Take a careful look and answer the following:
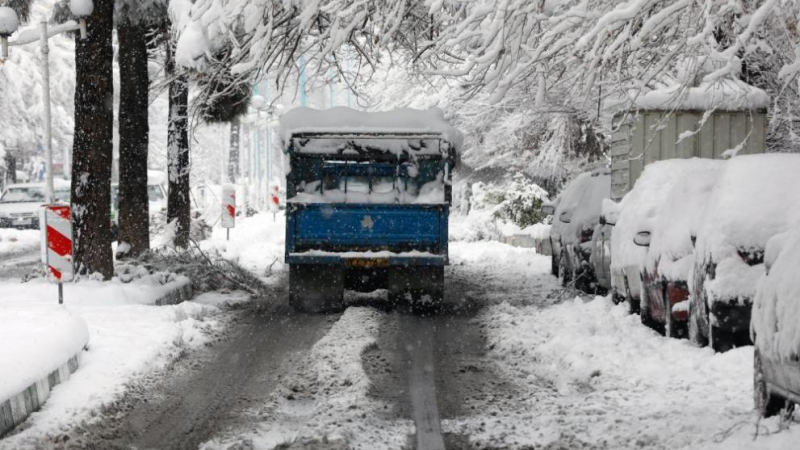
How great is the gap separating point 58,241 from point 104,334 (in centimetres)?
187

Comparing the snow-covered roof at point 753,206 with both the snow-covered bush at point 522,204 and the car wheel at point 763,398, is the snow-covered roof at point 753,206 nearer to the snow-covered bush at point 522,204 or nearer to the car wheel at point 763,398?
the car wheel at point 763,398

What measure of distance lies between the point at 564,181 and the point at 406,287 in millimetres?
18407

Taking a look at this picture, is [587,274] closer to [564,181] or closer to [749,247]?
[749,247]

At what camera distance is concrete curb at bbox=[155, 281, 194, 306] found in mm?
13677

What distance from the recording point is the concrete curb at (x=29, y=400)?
21.1 ft

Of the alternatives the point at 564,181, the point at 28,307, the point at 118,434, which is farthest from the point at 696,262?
the point at 564,181

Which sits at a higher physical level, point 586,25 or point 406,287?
point 586,25

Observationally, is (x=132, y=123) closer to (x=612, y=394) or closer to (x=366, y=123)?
(x=366, y=123)

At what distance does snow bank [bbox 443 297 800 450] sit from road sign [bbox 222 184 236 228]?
15.3 m

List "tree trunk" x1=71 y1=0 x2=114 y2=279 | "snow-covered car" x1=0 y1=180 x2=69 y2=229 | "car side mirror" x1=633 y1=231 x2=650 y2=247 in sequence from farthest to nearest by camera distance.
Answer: "snow-covered car" x1=0 y1=180 x2=69 y2=229 < "tree trunk" x1=71 y1=0 x2=114 y2=279 < "car side mirror" x1=633 y1=231 x2=650 y2=247

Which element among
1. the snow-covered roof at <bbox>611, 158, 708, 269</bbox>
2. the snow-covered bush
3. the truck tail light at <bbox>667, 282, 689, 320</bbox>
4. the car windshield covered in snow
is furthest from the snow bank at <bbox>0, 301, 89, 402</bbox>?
the car windshield covered in snow

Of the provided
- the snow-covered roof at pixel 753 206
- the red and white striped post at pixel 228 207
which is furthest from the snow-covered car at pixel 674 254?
the red and white striped post at pixel 228 207

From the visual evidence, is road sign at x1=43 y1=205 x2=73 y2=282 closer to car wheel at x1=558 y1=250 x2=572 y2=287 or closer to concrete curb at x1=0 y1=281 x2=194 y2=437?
concrete curb at x1=0 y1=281 x2=194 y2=437

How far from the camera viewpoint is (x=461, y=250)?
26.0 m
